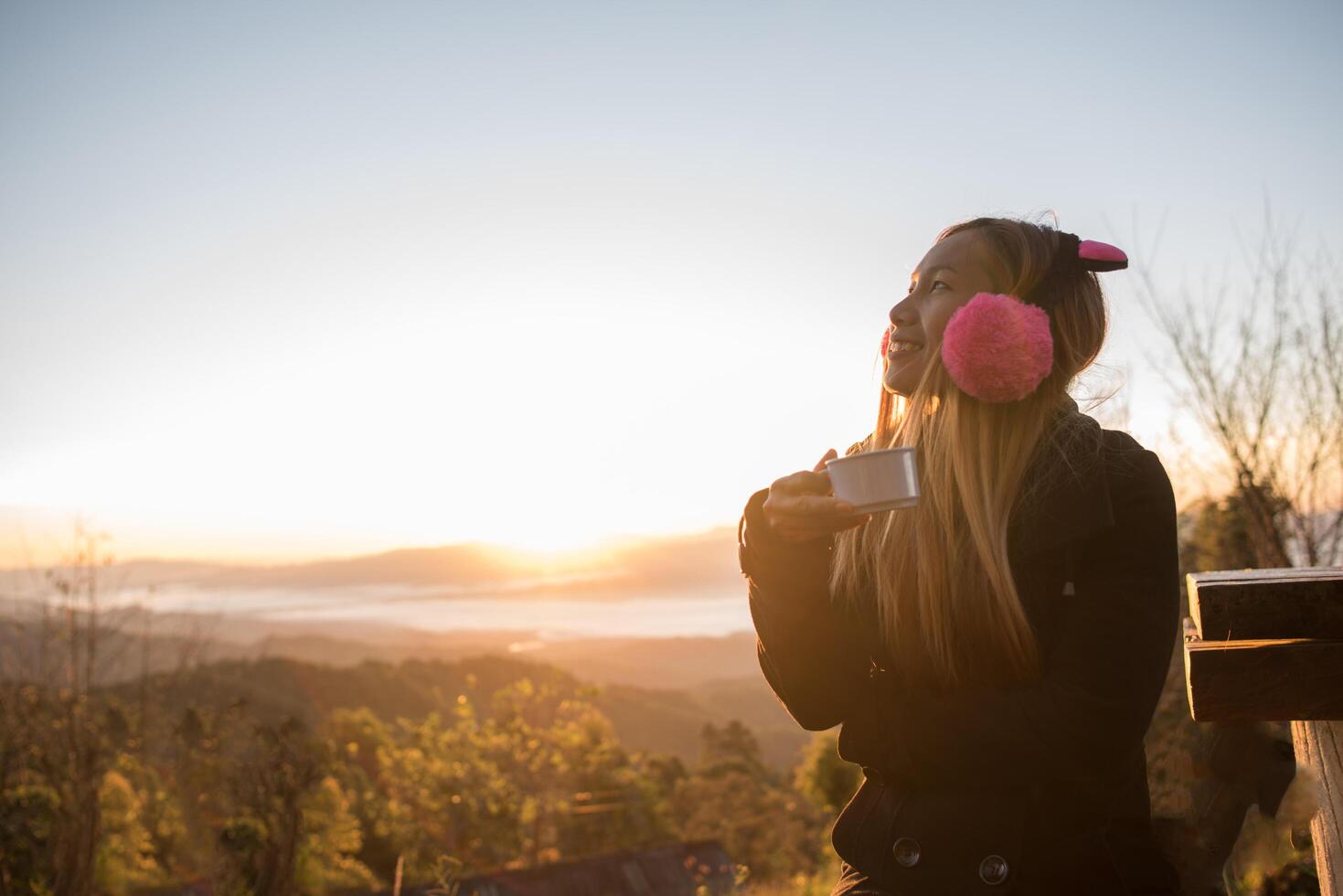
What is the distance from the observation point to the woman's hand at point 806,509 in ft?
5.54

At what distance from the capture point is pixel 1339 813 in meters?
1.59

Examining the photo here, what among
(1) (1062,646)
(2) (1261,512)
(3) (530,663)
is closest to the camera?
(1) (1062,646)

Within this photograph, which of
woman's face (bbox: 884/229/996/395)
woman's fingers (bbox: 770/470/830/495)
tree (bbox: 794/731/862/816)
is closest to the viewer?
woman's fingers (bbox: 770/470/830/495)

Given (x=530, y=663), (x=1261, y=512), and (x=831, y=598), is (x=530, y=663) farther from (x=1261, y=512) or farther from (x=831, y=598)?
(x=831, y=598)

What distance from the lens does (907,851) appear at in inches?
65.6

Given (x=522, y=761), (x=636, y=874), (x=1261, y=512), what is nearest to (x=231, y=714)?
(x=522, y=761)

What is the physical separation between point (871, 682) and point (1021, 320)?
0.80 metres

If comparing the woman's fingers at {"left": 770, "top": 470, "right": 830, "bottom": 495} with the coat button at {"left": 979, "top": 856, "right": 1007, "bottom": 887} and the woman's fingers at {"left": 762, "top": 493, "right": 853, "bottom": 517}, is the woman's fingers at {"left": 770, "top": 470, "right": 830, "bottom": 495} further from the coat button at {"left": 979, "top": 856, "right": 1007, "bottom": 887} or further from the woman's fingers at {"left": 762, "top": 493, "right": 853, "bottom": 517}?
the coat button at {"left": 979, "top": 856, "right": 1007, "bottom": 887}

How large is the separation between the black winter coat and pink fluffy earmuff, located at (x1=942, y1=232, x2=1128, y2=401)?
A: 0.16m

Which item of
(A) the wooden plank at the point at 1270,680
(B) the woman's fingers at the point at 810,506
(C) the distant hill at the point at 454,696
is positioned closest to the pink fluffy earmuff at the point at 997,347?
(B) the woman's fingers at the point at 810,506

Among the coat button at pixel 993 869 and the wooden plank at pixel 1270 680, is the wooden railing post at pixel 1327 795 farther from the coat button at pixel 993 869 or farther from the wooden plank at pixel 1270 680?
the coat button at pixel 993 869

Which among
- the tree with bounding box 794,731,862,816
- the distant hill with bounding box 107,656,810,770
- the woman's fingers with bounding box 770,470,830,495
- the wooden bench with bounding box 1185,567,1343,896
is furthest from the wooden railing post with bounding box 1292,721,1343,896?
the distant hill with bounding box 107,656,810,770

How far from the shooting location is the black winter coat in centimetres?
153

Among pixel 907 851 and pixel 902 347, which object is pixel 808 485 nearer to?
pixel 902 347
